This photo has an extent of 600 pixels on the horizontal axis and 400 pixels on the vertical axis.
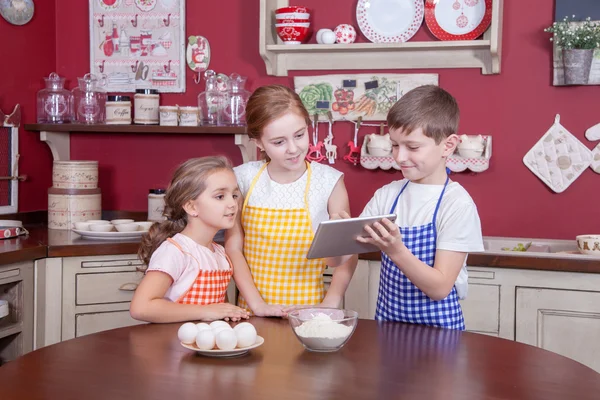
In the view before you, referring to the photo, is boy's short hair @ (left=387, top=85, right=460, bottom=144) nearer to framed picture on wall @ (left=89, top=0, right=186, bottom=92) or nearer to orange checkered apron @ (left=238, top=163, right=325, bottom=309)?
orange checkered apron @ (left=238, top=163, right=325, bottom=309)

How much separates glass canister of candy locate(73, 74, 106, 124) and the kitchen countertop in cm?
69

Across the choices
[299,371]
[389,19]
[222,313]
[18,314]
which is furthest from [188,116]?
[299,371]

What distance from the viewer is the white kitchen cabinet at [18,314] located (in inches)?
108

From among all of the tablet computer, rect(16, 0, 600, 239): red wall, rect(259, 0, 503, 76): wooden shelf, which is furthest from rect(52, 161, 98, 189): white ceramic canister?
the tablet computer

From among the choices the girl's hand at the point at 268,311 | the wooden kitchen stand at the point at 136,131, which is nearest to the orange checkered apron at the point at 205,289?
the girl's hand at the point at 268,311

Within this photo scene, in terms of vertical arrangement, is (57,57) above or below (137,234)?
above

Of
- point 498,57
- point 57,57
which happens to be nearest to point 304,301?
point 498,57

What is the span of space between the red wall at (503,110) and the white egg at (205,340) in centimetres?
198

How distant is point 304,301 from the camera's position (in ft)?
7.19

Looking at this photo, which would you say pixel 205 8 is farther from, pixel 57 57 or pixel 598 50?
pixel 598 50

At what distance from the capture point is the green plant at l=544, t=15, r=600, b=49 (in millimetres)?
2998

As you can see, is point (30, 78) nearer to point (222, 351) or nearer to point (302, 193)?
point (302, 193)

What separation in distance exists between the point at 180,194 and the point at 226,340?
0.63m

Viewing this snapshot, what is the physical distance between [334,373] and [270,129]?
2.63 feet
